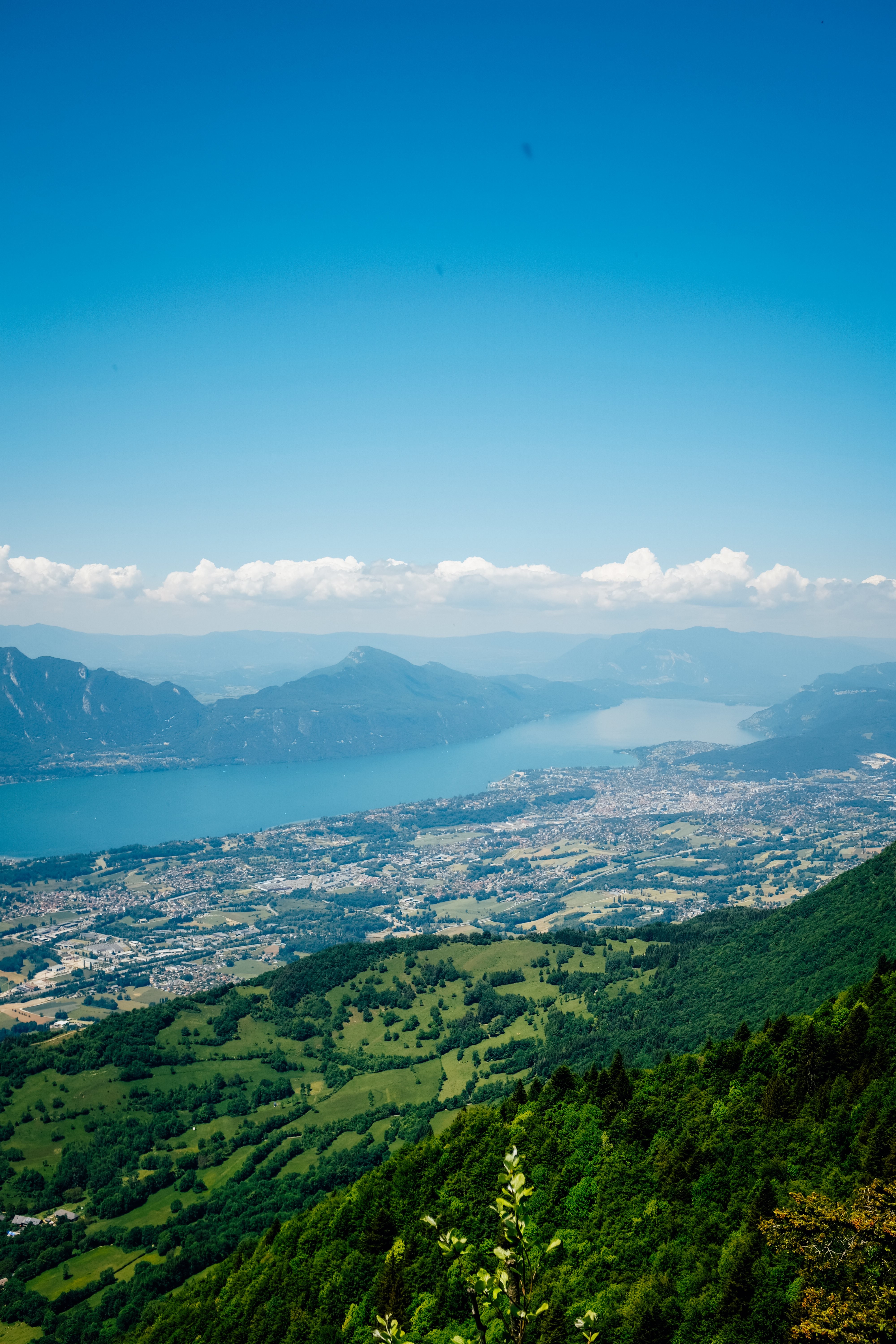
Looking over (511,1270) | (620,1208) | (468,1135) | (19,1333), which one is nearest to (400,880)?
(19,1333)

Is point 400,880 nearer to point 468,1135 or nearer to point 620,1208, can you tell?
point 468,1135

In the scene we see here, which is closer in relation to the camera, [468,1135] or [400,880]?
[468,1135]

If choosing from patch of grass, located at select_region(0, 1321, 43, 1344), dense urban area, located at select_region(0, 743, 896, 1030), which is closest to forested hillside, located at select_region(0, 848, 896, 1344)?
patch of grass, located at select_region(0, 1321, 43, 1344)

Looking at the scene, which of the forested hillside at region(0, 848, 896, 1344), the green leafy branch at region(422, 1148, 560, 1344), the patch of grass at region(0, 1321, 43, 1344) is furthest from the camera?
the patch of grass at region(0, 1321, 43, 1344)

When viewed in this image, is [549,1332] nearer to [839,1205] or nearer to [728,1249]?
[728,1249]

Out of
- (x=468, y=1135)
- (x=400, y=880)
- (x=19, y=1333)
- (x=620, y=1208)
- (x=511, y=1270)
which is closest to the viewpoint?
(x=511, y=1270)

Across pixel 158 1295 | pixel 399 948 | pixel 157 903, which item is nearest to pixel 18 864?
pixel 157 903

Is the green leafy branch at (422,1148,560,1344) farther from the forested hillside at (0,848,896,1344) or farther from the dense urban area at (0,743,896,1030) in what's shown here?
the dense urban area at (0,743,896,1030)

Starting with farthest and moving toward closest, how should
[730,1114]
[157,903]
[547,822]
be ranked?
[547,822]
[157,903]
[730,1114]
